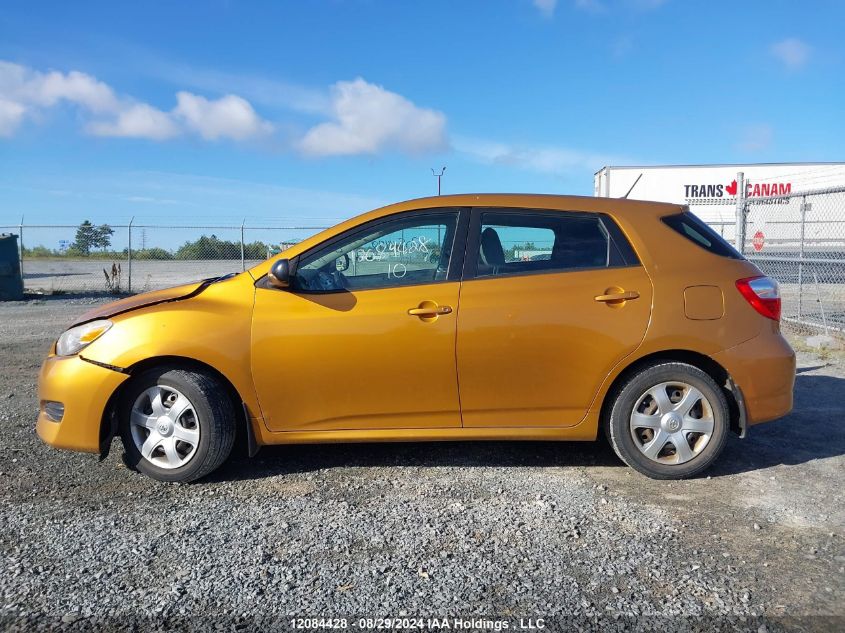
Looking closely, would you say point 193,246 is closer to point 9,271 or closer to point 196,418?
point 9,271

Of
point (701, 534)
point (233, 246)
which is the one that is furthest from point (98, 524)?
point (233, 246)

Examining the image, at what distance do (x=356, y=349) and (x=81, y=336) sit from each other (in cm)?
164

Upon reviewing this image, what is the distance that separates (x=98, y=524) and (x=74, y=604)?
32.0 inches

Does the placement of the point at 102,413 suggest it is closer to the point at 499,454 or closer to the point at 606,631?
the point at 499,454

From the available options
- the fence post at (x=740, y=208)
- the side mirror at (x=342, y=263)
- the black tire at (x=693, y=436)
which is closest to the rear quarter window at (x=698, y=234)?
the black tire at (x=693, y=436)

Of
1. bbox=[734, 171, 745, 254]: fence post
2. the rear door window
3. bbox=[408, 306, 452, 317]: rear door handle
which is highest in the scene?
bbox=[734, 171, 745, 254]: fence post

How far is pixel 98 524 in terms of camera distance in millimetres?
3516

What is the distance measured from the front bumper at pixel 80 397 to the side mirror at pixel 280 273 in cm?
101

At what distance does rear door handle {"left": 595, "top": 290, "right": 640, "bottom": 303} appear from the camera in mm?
4027

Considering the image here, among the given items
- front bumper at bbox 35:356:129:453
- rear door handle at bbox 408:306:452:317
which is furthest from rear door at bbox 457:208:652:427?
front bumper at bbox 35:356:129:453

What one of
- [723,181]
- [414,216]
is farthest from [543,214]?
[723,181]

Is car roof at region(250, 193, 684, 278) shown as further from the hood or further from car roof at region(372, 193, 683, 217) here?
the hood

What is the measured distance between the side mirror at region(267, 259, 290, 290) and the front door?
76 millimetres

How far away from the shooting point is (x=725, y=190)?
86.7ft
